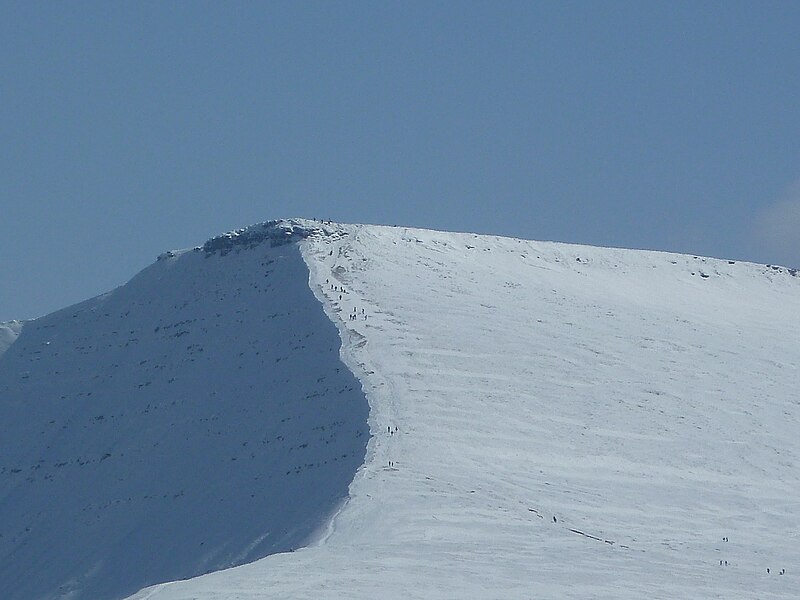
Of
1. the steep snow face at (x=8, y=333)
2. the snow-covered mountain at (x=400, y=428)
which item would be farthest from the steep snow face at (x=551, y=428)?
the steep snow face at (x=8, y=333)

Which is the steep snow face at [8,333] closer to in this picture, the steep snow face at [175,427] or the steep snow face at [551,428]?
the steep snow face at [175,427]

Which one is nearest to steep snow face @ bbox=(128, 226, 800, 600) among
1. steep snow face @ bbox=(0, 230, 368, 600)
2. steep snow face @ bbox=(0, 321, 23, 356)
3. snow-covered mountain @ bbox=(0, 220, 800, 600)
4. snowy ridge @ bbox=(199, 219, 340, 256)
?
snow-covered mountain @ bbox=(0, 220, 800, 600)

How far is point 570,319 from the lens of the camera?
49.8 meters

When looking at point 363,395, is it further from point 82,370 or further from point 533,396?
point 82,370

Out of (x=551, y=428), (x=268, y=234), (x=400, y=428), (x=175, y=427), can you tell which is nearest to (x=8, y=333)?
(x=268, y=234)

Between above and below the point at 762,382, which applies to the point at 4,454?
below

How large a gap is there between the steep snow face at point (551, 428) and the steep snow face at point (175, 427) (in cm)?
168

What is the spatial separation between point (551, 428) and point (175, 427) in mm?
13274

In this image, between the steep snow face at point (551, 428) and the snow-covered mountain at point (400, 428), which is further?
the snow-covered mountain at point (400, 428)

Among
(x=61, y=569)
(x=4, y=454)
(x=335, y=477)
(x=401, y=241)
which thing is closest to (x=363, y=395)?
(x=335, y=477)

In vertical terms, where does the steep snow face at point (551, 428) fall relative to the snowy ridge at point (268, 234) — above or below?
below

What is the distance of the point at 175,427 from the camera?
42938mm

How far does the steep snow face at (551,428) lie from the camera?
24.5m

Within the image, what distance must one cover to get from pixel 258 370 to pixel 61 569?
10.2 m
